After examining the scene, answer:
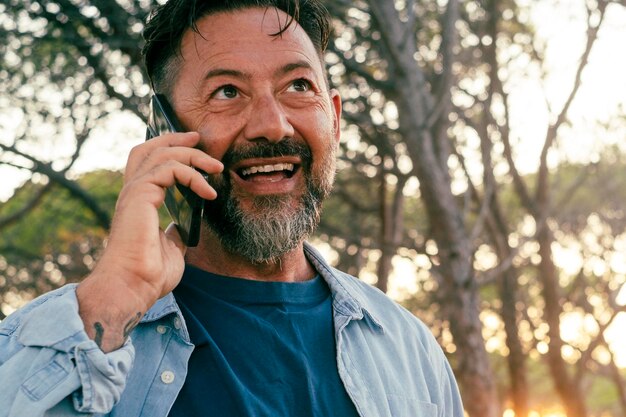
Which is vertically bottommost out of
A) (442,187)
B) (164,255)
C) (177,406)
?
(177,406)

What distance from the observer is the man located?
1.82 metres

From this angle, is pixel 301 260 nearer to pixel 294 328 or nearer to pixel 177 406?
pixel 294 328

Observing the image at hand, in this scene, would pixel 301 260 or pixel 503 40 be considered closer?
pixel 301 260

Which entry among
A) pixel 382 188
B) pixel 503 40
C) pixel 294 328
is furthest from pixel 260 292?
pixel 503 40

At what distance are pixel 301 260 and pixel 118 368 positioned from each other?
0.90 m

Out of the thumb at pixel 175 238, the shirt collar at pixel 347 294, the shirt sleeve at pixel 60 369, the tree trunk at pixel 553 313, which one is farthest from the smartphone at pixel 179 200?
the tree trunk at pixel 553 313

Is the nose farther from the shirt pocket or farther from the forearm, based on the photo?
the shirt pocket

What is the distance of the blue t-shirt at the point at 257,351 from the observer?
2.02m

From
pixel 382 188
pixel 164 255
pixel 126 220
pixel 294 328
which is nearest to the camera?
pixel 126 220

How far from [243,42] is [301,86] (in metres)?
0.23

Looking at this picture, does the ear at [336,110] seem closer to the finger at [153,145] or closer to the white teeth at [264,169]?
the white teeth at [264,169]

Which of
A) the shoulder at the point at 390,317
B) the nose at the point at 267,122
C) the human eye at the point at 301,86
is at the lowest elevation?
the shoulder at the point at 390,317

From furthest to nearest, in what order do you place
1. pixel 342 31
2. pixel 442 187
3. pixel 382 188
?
pixel 382 188
pixel 342 31
pixel 442 187

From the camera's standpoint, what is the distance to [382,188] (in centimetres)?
873
